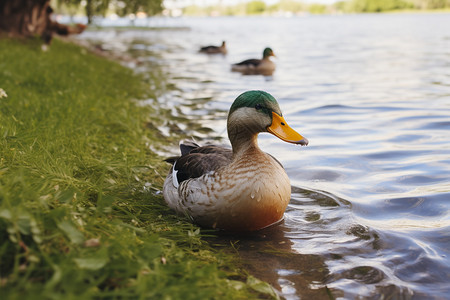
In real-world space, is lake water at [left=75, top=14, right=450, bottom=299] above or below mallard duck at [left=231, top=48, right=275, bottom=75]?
below

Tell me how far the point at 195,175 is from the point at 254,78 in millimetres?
11478

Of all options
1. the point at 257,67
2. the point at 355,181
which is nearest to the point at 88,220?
the point at 355,181

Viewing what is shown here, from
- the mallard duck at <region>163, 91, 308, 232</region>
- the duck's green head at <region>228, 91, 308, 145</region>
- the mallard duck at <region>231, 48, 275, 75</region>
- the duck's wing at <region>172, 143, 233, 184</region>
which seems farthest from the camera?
the mallard duck at <region>231, 48, 275, 75</region>

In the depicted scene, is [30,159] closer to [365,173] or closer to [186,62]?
[365,173]

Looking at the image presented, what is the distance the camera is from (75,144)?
5.43m

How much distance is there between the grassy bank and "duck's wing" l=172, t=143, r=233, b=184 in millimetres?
399

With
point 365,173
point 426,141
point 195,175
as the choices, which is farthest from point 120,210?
point 426,141

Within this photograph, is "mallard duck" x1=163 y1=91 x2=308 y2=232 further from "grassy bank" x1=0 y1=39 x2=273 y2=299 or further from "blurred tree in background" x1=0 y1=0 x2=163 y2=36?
"blurred tree in background" x1=0 y1=0 x2=163 y2=36

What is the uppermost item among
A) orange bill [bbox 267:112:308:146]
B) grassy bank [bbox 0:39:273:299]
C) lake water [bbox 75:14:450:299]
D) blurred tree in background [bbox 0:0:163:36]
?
blurred tree in background [bbox 0:0:163:36]

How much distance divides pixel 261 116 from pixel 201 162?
2.19 feet

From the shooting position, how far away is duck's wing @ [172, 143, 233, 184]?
4.30 metres

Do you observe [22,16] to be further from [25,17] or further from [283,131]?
[283,131]

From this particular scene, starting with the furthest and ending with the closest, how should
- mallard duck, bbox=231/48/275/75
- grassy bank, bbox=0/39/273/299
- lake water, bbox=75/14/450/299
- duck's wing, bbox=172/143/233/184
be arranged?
mallard duck, bbox=231/48/275/75
duck's wing, bbox=172/143/233/184
lake water, bbox=75/14/450/299
grassy bank, bbox=0/39/273/299

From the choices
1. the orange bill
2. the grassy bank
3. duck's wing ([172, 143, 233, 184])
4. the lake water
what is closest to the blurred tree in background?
the lake water
